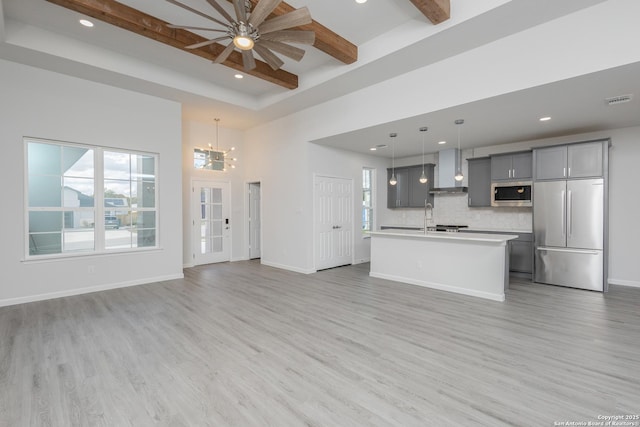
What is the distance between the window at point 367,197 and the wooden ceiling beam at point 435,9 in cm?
451

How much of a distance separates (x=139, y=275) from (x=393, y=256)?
15.3 feet

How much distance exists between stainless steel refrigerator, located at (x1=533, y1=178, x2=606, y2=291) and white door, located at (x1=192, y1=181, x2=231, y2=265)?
22.0 ft

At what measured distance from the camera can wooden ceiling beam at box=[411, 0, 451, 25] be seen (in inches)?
Result: 119

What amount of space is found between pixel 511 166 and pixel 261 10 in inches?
222

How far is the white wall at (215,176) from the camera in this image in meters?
6.82

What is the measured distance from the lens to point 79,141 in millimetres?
4738

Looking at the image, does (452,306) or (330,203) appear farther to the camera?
(330,203)

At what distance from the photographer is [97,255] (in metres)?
4.88

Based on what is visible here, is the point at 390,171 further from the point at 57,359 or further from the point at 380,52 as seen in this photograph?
the point at 57,359

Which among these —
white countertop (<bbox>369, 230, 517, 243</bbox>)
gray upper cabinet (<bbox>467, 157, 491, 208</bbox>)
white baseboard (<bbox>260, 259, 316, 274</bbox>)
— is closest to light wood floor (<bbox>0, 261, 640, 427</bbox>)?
white countertop (<bbox>369, 230, 517, 243</bbox>)

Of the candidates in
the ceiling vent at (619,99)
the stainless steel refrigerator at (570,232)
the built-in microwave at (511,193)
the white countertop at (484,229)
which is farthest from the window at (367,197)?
the ceiling vent at (619,99)

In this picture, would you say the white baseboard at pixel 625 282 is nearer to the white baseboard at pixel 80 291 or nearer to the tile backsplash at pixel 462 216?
the tile backsplash at pixel 462 216

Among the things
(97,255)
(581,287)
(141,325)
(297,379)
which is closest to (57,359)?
(141,325)

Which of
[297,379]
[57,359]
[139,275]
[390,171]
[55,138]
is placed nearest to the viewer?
[297,379]
